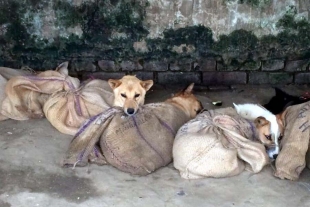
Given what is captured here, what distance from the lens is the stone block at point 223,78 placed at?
21.0ft

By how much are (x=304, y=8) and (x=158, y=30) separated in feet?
5.41

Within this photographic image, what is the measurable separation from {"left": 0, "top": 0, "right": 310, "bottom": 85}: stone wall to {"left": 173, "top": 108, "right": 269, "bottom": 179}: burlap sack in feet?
5.79

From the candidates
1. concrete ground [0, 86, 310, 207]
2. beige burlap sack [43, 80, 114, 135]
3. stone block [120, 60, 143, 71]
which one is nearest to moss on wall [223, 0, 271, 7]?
stone block [120, 60, 143, 71]

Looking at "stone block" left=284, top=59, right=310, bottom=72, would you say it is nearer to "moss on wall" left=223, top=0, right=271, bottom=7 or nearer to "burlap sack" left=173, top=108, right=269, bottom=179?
"moss on wall" left=223, top=0, right=271, bottom=7

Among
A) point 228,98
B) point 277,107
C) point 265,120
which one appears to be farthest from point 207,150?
point 228,98

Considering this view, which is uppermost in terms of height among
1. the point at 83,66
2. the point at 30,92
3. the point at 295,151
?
the point at 83,66

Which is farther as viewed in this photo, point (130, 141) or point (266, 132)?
point (266, 132)

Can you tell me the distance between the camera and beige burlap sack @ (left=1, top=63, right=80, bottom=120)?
534 cm

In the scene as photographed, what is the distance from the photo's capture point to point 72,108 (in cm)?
512

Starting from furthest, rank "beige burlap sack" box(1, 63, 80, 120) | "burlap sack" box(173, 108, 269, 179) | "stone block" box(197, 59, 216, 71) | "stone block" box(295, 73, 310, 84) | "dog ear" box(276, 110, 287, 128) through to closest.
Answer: "stone block" box(295, 73, 310, 84) < "stone block" box(197, 59, 216, 71) < "beige burlap sack" box(1, 63, 80, 120) < "dog ear" box(276, 110, 287, 128) < "burlap sack" box(173, 108, 269, 179)

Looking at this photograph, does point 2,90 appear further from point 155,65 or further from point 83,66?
point 155,65

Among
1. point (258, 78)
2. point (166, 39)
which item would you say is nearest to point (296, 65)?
point (258, 78)

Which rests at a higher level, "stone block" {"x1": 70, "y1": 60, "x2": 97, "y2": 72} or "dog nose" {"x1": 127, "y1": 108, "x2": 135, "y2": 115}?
"stone block" {"x1": 70, "y1": 60, "x2": 97, "y2": 72}

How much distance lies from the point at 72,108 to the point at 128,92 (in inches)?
25.3
